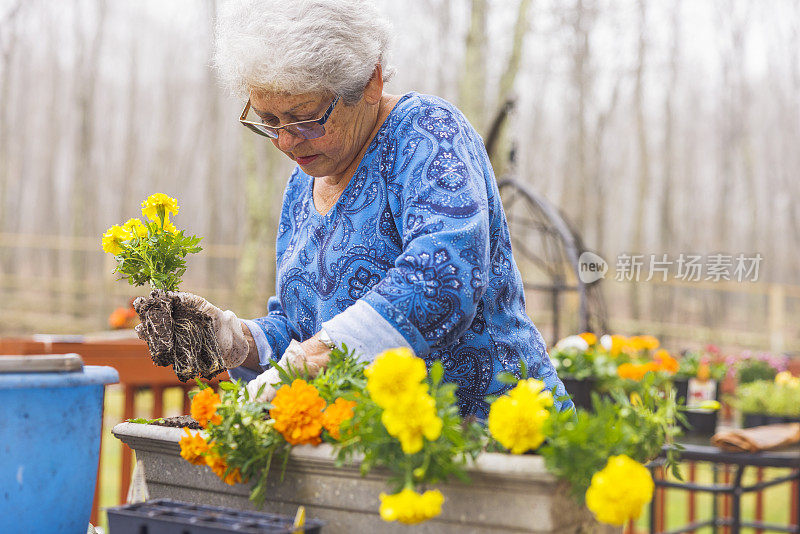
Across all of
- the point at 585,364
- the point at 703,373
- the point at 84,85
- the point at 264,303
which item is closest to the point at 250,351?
the point at 585,364

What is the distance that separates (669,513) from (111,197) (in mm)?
18078

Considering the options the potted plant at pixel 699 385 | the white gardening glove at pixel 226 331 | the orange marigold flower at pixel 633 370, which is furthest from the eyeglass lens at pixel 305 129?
the orange marigold flower at pixel 633 370

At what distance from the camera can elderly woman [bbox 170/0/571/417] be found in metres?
1.13

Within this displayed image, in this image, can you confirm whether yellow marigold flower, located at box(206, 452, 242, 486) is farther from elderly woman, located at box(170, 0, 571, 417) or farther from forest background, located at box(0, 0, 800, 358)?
forest background, located at box(0, 0, 800, 358)

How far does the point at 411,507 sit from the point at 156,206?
686 millimetres

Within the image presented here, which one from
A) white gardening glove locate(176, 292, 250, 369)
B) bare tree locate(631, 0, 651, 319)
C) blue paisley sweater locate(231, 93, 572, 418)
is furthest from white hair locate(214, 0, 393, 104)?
bare tree locate(631, 0, 651, 319)

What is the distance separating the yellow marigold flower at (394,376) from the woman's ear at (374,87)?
0.60 meters

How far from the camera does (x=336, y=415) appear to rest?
1.03 m

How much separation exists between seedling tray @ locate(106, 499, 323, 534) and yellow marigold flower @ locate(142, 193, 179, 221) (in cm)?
48

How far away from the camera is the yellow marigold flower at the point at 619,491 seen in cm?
84

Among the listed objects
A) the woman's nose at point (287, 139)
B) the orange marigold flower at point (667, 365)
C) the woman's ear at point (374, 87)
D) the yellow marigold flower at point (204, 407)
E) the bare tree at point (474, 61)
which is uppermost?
the bare tree at point (474, 61)

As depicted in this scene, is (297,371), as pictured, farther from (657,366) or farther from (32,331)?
(32,331)

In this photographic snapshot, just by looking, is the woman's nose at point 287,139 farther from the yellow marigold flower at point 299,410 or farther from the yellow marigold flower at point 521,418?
the yellow marigold flower at point 521,418

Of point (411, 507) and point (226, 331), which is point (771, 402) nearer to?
point (226, 331)
